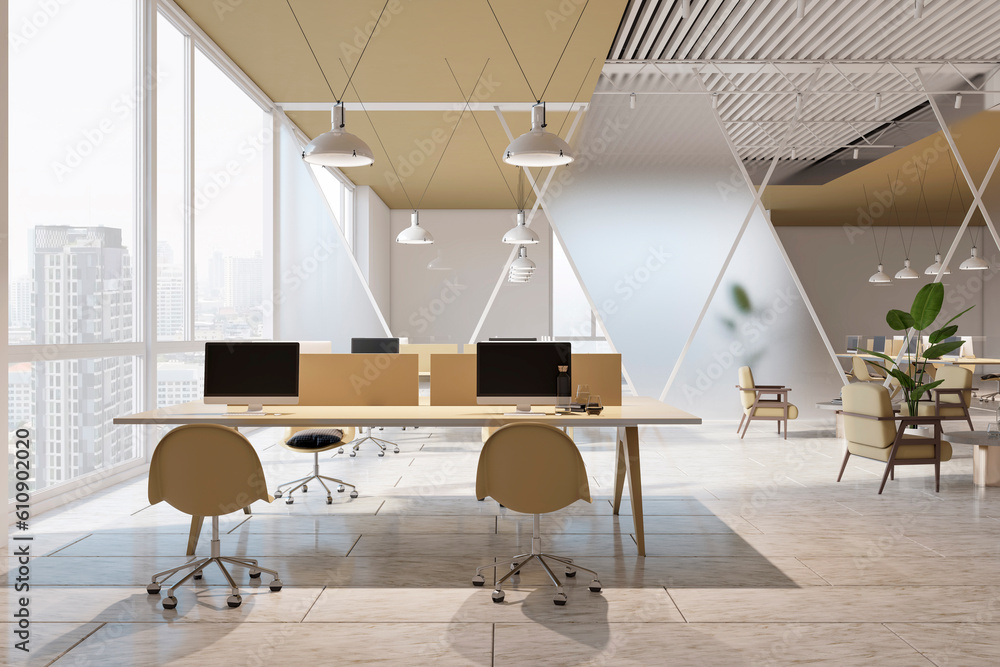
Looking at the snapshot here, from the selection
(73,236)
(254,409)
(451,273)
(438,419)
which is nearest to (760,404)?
(438,419)

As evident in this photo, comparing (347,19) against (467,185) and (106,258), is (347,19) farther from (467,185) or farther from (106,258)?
(467,185)

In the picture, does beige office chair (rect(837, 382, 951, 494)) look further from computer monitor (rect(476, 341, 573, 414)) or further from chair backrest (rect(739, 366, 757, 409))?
computer monitor (rect(476, 341, 573, 414))

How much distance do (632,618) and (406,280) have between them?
1098 centimetres

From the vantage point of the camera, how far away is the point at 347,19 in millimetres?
5699

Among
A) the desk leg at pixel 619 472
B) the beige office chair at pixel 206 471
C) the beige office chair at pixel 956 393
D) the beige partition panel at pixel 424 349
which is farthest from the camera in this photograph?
the beige partition panel at pixel 424 349

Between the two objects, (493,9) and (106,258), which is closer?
(106,258)

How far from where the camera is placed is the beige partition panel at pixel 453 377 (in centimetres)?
458

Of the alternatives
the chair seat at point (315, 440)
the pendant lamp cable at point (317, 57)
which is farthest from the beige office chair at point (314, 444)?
the pendant lamp cable at point (317, 57)

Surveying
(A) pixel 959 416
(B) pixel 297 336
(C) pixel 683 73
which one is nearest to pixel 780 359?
(A) pixel 959 416

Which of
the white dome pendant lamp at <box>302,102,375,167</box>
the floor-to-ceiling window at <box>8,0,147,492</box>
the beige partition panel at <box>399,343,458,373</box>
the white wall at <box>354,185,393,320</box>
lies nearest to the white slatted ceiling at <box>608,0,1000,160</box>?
the white dome pendant lamp at <box>302,102,375,167</box>

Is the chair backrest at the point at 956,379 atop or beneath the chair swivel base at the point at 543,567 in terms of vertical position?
atop

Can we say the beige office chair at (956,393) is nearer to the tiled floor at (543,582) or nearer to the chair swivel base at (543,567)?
the tiled floor at (543,582)

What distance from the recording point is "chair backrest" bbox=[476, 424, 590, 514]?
9.51 feet

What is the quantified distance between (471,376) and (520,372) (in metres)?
0.64
